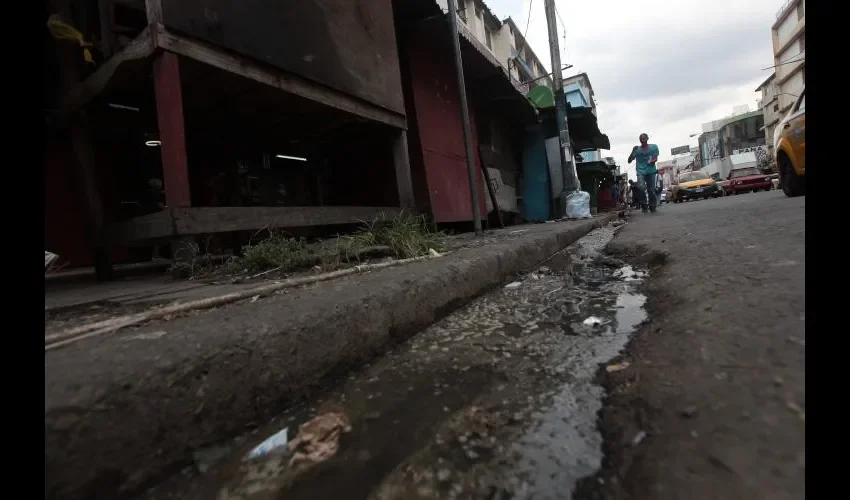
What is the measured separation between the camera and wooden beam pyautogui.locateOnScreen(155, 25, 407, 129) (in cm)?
237

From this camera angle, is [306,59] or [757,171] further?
[757,171]

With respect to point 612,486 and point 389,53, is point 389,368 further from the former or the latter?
point 389,53

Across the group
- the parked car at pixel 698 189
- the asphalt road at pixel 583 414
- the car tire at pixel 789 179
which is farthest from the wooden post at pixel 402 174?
the parked car at pixel 698 189

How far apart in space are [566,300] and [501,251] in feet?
2.72

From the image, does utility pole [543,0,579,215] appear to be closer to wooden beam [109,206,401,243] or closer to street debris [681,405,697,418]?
wooden beam [109,206,401,243]

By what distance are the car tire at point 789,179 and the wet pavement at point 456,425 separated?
5372mm

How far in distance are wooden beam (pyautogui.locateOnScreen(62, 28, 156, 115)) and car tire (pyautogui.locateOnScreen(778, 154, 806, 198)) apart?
7030 millimetres

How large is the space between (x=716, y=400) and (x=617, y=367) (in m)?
0.36

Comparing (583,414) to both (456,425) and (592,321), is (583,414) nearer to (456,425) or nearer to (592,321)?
(456,425)

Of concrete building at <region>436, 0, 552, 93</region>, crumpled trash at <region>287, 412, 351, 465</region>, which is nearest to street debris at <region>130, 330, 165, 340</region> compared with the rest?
crumpled trash at <region>287, 412, 351, 465</region>
